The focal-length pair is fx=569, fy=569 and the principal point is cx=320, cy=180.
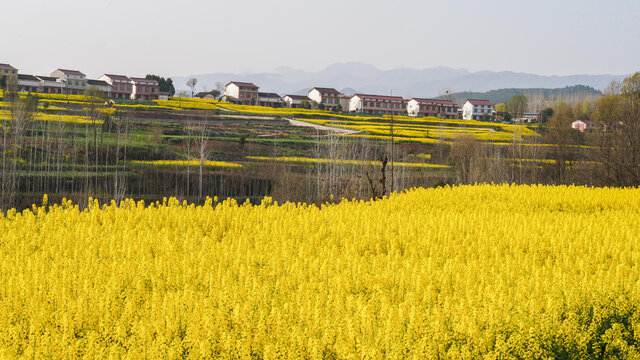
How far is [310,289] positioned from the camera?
611cm

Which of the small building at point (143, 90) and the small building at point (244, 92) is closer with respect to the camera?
the small building at point (143, 90)

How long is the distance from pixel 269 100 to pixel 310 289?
10951 cm

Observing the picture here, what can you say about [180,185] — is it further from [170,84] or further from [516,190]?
[170,84]

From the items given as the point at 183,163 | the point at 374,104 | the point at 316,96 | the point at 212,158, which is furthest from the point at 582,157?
the point at 316,96

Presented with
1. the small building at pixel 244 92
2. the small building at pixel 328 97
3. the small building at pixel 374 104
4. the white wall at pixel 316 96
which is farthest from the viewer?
the white wall at pixel 316 96

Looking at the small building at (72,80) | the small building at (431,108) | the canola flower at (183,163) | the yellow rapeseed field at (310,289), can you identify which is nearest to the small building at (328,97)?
the small building at (431,108)

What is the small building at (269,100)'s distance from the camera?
113000mm

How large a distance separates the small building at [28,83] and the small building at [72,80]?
5.03m

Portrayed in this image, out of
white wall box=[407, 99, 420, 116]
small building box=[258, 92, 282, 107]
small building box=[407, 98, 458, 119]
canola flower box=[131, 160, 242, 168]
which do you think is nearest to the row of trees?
canola flower box=[131, 160, 242, 168]

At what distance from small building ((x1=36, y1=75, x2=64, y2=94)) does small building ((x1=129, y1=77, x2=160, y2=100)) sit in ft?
40.3

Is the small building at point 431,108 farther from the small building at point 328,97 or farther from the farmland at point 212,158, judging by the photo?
the farmland at point 212,158

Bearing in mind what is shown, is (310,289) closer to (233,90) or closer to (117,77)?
(117,77)

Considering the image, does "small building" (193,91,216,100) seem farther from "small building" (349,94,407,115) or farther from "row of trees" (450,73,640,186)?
"row of trees" (450,73,640,186)

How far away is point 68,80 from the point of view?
9831 cm
